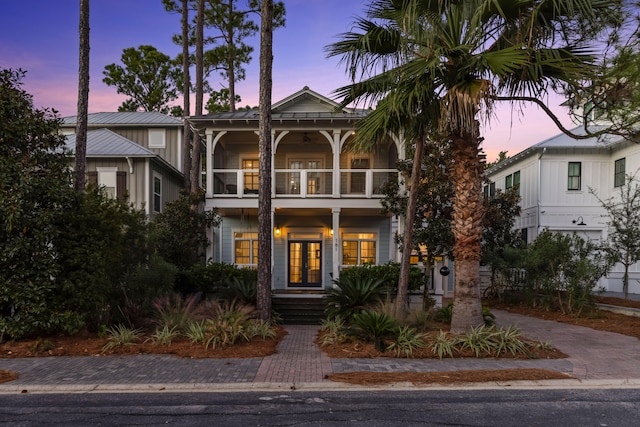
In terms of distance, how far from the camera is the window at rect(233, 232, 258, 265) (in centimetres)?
1720

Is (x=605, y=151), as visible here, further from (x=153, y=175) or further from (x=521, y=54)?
(x=153, y=175)

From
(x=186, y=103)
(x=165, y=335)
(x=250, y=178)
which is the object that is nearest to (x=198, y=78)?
(x=186, y=103)

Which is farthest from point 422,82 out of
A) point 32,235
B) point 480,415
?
point 32,235

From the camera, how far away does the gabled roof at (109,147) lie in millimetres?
17328

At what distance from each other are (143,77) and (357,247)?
75.7ft

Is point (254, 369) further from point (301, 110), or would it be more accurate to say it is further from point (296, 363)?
point (301, 110)

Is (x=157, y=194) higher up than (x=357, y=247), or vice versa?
(x=157, y=194)

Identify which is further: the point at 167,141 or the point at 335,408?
the point at 167,141

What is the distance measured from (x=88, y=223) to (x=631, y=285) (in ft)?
65.5

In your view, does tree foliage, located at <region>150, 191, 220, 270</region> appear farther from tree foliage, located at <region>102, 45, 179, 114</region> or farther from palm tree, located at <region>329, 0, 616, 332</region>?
tree foliage, located at <region>102, 45, 179, 114</region>

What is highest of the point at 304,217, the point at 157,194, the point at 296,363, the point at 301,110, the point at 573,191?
the point at 301,110

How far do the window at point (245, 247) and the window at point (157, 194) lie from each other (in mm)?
3894

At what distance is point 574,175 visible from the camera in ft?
64.2

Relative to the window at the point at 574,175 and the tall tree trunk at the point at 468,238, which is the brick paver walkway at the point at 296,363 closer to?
the tall tree trunk at the point at 468,238
